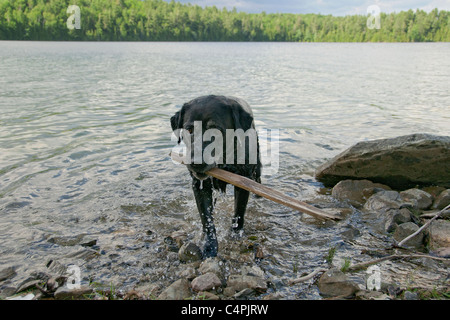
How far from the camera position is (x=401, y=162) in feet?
23.3

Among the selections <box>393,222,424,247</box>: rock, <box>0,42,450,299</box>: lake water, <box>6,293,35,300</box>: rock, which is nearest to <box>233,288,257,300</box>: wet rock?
<box>0,42,450,299</box>: lake water

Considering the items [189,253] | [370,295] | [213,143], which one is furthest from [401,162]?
[189,253]

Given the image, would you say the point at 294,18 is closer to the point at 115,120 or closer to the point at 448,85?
the point at 448,85

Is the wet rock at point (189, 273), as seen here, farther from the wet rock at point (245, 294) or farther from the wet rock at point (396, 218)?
the wet rock at point (396, 218)

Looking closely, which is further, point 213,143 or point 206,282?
point 213,143

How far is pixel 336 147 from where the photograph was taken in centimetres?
1102

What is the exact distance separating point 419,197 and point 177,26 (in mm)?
151334

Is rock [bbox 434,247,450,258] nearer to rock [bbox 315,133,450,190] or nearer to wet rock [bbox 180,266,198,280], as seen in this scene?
rock [bbox 315,133,450,190]

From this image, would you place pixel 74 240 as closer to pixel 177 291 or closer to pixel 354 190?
pixel 177 291

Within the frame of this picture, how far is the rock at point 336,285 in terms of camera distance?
159 inches

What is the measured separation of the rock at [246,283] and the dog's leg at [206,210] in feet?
2.69

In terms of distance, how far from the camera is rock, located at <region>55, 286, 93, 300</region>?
13.5ft

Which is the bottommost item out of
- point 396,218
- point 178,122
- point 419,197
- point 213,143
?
point 396,218
